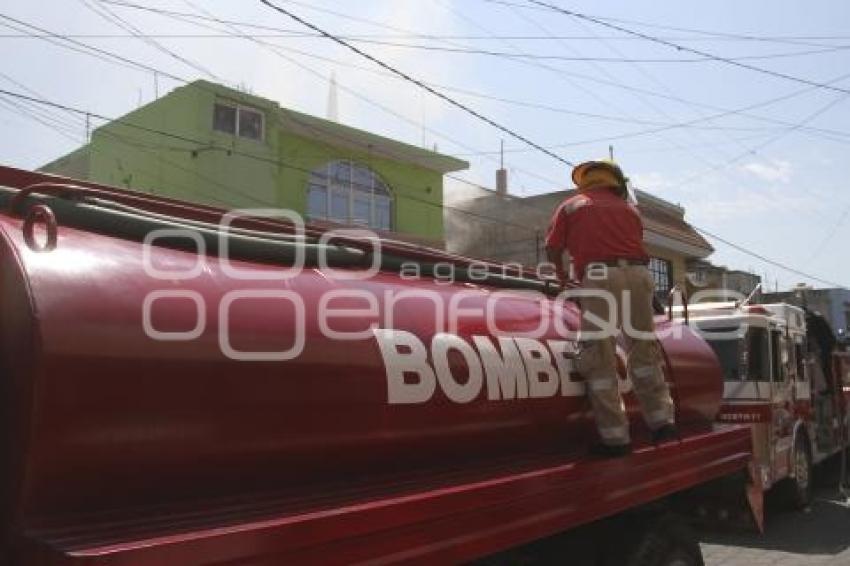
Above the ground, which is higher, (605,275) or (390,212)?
(390,212)

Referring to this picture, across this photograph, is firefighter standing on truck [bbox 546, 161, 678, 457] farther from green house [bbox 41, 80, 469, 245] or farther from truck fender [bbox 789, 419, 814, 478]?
green house [bbox 41, 80, 469, 245]

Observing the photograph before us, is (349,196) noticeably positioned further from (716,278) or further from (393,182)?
(716,278)

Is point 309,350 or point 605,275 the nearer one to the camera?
point 309,350

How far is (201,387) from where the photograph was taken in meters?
2.41

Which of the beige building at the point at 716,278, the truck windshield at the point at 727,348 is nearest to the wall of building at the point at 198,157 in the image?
the truck windshield at the point at 727,348

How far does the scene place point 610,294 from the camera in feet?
14.6

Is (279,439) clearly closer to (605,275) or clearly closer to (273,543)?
(273,543)

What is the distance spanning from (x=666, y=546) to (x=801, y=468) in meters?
8.02

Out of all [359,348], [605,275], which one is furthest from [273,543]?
[605,275]

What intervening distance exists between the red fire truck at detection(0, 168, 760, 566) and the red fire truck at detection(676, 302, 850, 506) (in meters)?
6.63

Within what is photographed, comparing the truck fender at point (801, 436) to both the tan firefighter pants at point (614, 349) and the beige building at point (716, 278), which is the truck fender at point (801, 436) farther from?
the beige building at point (716, 278)

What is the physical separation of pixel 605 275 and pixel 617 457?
91 cm

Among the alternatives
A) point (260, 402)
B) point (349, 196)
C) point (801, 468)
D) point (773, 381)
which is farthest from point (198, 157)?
point (260, 402)

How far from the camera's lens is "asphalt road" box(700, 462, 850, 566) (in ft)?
28.2
